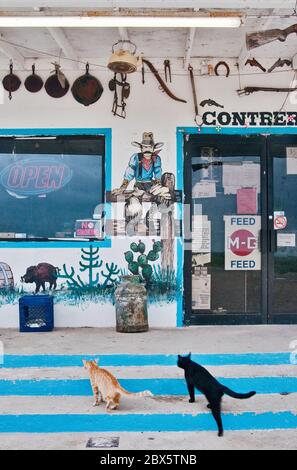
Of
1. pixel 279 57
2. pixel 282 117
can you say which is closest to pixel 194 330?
pixel 282 117

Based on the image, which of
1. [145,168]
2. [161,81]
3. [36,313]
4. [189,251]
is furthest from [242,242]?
[36,313]

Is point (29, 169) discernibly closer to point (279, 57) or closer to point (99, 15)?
point (99, 15)

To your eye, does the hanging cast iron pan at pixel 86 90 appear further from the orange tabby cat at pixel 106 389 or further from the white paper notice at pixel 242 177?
the orange tabby cat at pixel 106 389

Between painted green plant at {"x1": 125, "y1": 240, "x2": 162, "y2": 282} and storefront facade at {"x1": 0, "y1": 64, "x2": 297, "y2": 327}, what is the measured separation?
0.10 ft

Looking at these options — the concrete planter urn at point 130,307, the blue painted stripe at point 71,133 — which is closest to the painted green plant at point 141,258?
the blue painted stripe at point 71,133

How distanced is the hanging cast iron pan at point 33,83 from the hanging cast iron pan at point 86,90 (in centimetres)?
46

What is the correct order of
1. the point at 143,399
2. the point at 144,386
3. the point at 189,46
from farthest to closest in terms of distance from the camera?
the point at 189,46 → the point at 144,386 → the point at 143,399

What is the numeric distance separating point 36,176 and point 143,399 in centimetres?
377

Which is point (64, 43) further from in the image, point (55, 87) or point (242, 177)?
point (242, 177)

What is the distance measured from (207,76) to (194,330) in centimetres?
331

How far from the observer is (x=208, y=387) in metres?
3.81

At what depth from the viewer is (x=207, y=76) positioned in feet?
23.3

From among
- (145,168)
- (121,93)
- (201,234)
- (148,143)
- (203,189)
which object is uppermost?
(121,93)

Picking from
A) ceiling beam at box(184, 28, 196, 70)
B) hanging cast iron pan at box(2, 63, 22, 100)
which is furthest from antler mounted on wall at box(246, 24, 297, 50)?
hanging cast iron pan at box(2, 63, 22, 100)
